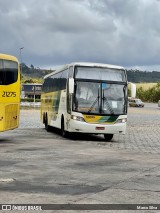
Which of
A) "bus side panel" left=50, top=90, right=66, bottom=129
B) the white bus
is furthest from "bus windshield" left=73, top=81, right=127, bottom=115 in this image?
"bus side panel" left=50, top=90, right=66, bottom=129

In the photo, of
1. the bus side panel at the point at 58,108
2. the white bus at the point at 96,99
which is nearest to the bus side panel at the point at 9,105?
the white bus at the point at 96,99

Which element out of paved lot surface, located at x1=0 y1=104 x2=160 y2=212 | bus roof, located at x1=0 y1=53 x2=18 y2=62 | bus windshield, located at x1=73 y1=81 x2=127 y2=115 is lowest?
paved lot surface, located at x1=0 y1=104 x2=160 y2=212

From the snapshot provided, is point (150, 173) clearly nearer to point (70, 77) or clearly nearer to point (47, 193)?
point (47, 193)

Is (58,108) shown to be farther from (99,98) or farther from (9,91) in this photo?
(9,91)

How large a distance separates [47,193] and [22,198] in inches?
23.9

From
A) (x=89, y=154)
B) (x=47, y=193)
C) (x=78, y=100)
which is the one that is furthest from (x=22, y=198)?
(x=78, y=100)

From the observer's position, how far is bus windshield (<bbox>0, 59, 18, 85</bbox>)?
59.9 ft

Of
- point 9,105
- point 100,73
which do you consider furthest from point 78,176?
point 100,73

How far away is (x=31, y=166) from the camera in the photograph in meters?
11.8

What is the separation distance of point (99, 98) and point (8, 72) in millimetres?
4352

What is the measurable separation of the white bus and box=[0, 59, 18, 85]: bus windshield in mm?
2597

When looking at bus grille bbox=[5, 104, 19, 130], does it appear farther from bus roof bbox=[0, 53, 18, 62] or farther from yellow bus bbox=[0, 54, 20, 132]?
bus roof bbox=[0, 53, 18, 62]

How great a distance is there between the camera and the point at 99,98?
68.6ft

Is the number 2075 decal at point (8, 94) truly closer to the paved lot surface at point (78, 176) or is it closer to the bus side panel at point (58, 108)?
the paved lot surface at point (78, 176)
